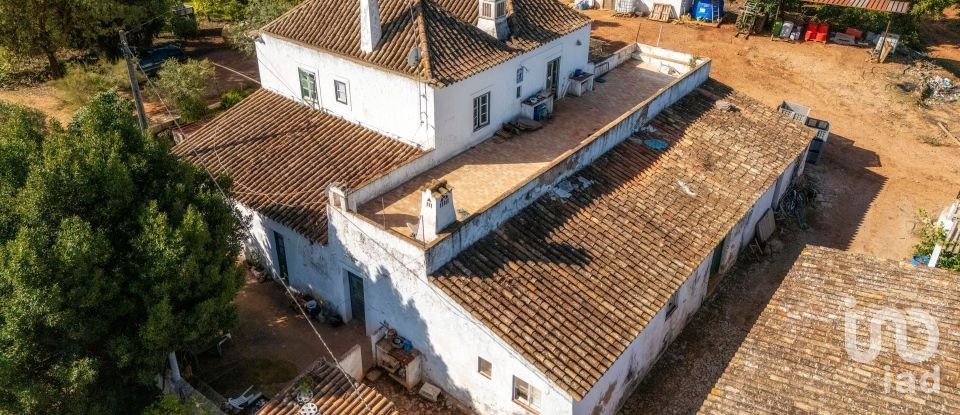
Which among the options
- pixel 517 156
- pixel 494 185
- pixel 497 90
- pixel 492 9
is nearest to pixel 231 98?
pixel 497 90

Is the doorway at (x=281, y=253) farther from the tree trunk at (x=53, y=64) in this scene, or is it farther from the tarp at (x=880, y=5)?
the tarp at (x=880, y=5)

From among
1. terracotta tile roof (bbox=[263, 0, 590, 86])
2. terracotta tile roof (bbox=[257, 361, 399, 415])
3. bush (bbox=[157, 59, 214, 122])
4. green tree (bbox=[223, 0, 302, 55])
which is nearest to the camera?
terracotta tile roof (bbox=[257, 361, 399, 415])

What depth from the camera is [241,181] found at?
84.5ft

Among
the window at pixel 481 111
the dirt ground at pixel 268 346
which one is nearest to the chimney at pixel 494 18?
the window at pixel 481 111

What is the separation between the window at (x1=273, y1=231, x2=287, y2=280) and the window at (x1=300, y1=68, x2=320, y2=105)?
22.0 ft

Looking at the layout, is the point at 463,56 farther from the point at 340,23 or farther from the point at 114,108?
the point at 114,108

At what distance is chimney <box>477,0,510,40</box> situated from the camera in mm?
27141

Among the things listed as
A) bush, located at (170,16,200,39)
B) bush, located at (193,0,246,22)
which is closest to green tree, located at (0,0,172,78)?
bush, located at (193,0,246,22)

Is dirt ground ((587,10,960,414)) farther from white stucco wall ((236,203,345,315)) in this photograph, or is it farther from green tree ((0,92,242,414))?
green tree ((0,92,242,414))

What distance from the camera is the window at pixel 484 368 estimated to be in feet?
65.3

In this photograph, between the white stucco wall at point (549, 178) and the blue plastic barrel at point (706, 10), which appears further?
the blue plastic barrel at point (706, 10)

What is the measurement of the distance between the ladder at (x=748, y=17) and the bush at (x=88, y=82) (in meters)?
42.0

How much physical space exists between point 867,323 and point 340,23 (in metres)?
21.3

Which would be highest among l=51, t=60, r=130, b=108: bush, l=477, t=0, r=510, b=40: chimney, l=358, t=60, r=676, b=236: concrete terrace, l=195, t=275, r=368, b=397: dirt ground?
l=477, t=0, r=510, b=40: chimney
